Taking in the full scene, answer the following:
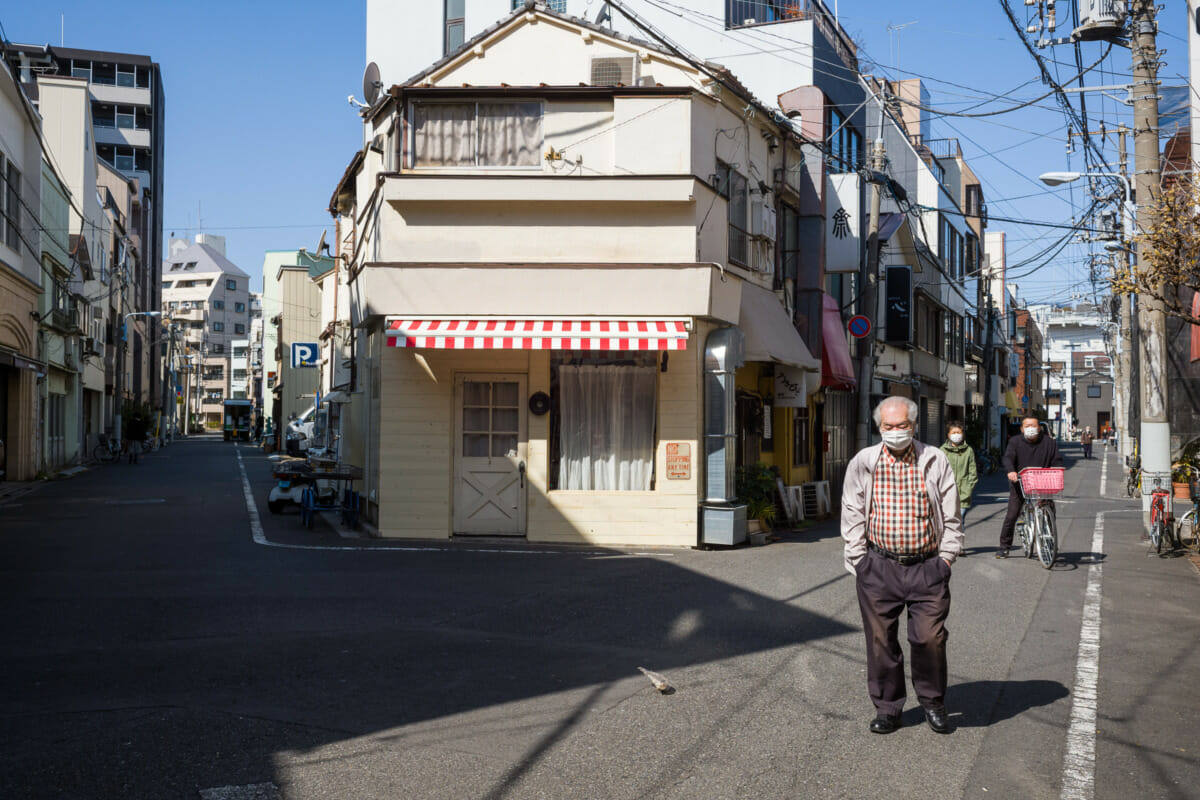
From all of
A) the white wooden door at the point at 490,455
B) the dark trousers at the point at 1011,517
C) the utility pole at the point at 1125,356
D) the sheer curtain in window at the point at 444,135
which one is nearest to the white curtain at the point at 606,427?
the white wooden door at the point at 490,455

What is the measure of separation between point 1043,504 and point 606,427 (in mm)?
6006

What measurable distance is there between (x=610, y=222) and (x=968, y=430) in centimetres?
3027

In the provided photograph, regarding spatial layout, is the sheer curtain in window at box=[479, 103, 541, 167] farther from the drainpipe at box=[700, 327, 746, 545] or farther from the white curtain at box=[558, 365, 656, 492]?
the drainpipe at box=[700, 327, 746, 545]

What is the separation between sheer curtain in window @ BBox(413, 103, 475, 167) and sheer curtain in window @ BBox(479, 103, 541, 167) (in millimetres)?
189

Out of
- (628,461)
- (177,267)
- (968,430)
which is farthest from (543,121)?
(177,267)

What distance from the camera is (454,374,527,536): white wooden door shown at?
15.8 m

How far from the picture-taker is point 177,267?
12581 cm

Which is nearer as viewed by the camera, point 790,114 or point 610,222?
point 610,222

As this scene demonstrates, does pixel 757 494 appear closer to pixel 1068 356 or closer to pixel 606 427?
pixel 606 427

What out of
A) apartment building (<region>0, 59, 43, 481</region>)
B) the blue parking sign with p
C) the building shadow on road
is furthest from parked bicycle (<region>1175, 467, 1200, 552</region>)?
apartment building (<region>0, 59, 43, 481</region>)

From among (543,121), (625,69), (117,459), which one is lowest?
(117,459)

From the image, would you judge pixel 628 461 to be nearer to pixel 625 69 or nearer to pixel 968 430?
pixel 625 69

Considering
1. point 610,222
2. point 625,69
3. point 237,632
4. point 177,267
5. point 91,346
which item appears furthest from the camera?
point 177,267

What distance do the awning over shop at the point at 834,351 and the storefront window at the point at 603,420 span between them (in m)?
6.97
